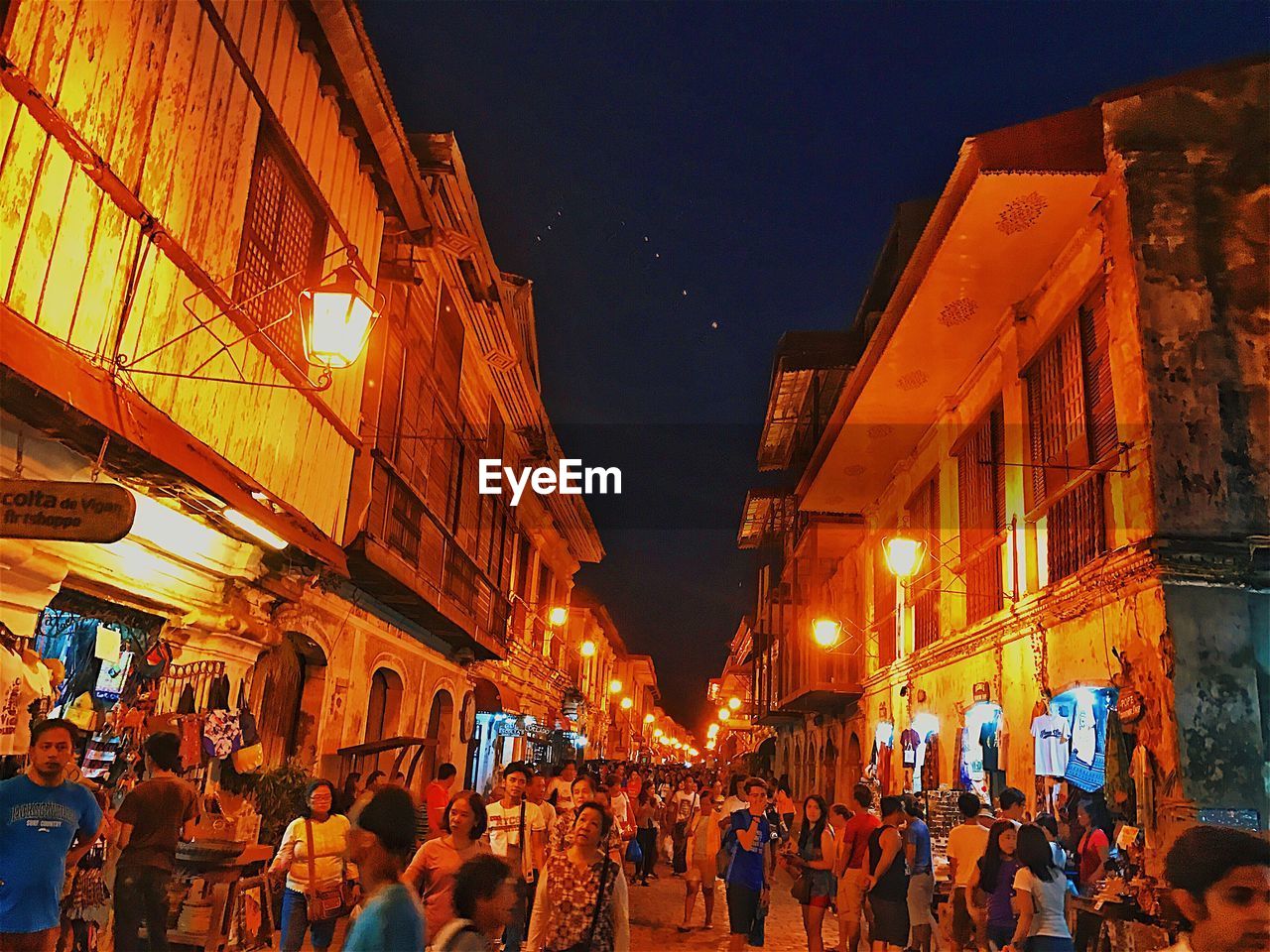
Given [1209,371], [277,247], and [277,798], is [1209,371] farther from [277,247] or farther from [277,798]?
[277,798]

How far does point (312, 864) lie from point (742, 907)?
4894 mm

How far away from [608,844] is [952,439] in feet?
40.1

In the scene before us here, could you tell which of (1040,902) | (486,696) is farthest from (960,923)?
(486,696)

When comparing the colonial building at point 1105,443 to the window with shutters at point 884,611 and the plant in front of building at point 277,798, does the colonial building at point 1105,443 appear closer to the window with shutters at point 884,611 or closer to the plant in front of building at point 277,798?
the window with shutters at point 884,611

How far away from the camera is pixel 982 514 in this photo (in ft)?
48.3

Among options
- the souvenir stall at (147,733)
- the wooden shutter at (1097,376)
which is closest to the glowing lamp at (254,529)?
the souvenir stall at (147,733)

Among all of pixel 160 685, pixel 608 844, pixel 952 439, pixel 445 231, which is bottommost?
pixel 608 844

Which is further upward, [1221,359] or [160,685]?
[1221,359]

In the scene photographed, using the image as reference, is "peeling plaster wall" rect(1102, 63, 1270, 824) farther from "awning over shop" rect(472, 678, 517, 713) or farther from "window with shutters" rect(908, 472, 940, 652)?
"awning over shop" rect(472, 678, 517, 713)

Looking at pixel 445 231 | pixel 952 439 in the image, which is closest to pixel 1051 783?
Answer: pixel 952 439

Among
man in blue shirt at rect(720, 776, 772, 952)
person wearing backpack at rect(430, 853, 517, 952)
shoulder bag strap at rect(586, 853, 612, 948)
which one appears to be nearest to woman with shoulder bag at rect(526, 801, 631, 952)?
shoulder bag strap at rect(586, 853, 612, 948)

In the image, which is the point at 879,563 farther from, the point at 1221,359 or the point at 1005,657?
the point at 1221,359

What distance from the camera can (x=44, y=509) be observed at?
4.71 metres

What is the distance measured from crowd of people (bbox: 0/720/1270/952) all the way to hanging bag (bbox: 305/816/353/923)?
0.05 feet
